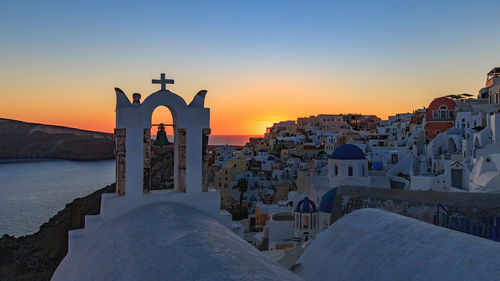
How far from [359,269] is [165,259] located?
2891mm

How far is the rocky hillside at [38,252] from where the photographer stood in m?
19.9

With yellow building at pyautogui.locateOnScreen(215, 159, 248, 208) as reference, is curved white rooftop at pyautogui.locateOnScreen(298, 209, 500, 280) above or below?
above

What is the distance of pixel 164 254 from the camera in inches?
117

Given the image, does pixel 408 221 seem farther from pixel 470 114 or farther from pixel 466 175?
pixel 470 114

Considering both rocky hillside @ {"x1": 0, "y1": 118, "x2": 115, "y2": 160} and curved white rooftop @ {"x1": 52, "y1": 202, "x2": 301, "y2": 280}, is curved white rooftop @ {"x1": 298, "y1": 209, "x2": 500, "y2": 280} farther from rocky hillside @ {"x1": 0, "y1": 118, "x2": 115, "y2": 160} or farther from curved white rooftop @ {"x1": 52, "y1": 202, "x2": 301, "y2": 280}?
rocky hillside @ {"x1": 0, "y1": 118, "x2": 115, "y2": 160}

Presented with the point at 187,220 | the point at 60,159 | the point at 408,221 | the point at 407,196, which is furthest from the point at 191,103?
the point at 60,159

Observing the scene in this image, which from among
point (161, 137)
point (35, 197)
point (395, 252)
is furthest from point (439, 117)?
point (35, 197)

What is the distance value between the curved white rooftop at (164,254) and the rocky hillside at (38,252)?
1702cm

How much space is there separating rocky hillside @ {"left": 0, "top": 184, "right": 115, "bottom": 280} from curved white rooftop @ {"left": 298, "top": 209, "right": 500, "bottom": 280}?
55.9 feet

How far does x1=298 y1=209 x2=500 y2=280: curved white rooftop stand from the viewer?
152 inches

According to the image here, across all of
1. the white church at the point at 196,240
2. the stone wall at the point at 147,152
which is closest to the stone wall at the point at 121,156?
the white church at the point at 196,240

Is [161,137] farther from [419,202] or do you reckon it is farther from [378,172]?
[378,172]

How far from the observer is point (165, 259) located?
2871 mm

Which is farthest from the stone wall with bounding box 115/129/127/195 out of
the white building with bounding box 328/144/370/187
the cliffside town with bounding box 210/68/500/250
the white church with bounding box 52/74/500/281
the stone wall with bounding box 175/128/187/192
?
the white building with bounding box 328/144/370/187
